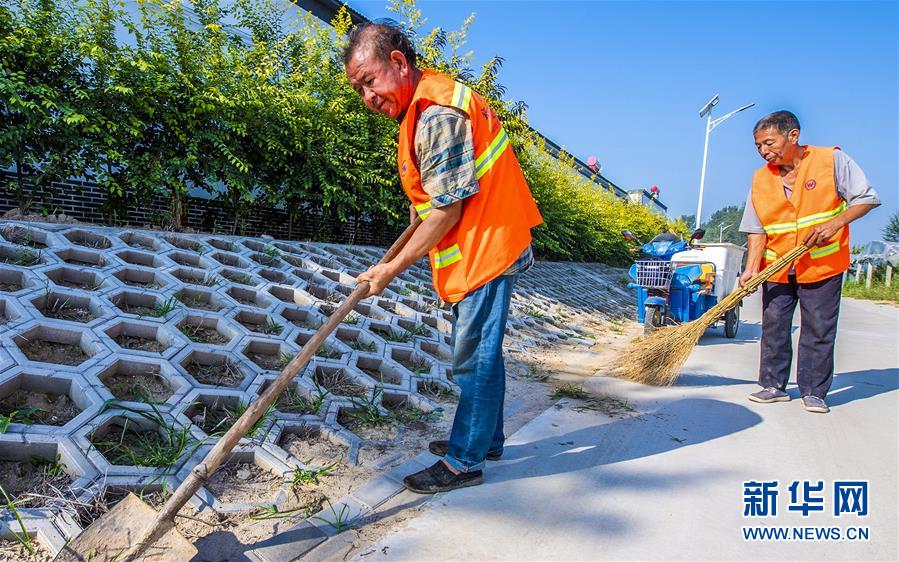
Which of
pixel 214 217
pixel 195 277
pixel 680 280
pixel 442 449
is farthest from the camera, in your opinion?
pixel 680 280

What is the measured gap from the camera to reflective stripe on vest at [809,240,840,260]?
299cm

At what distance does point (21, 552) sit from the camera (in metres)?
1.36

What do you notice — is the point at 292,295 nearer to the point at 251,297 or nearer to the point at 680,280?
the point at 251,297

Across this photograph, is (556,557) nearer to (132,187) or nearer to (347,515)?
(347,515)

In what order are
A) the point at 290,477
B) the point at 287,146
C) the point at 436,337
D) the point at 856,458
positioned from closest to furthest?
the point at 290,477
the point at 856,458
the point at 436,337
the point at 287,146

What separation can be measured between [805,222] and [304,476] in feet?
10.5

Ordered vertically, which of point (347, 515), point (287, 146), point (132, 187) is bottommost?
point (347, 515)

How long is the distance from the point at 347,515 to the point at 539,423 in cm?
126

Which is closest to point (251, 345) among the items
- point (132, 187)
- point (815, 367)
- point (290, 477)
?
point (290, 477)

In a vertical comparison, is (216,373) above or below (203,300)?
below

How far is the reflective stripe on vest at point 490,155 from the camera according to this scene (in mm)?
1777

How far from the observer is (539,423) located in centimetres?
262

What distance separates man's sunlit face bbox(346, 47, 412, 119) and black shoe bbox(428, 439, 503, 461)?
1431mm

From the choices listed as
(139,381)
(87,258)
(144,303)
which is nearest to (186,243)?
(87,258)
